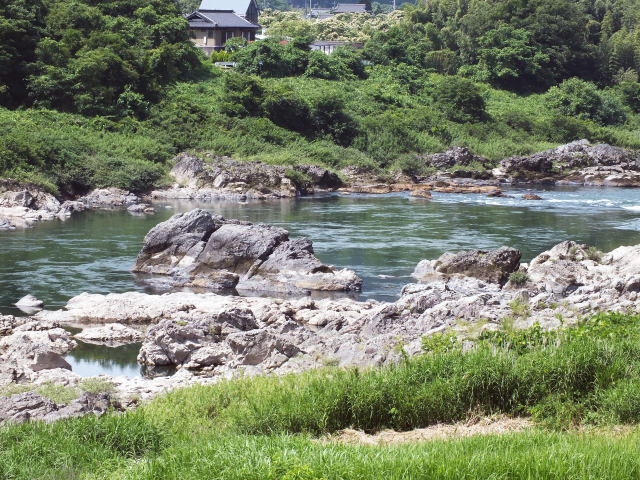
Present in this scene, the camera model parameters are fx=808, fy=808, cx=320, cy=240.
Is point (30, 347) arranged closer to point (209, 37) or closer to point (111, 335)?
point (111, 335)

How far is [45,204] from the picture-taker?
3891 centimetres

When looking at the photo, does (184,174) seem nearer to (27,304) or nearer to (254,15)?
(27,304)

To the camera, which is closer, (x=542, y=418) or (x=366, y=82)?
(x=542, y=418)

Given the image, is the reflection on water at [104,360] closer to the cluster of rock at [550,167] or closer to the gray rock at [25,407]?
the gray rock at [25,407]

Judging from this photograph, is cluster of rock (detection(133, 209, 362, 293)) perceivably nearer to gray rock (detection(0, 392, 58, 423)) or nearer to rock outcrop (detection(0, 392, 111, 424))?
rock outcrop (detection(0, 392, 111, 424))

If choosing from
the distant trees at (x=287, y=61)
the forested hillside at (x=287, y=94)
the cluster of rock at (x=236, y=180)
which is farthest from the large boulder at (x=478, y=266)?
the distant trees at (x=287, y=61)

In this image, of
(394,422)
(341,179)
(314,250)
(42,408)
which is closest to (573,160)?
(341,179)

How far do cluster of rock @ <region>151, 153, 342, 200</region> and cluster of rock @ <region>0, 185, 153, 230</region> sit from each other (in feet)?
8.92

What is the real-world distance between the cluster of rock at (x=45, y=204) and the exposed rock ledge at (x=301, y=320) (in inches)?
652

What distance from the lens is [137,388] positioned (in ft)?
45.0

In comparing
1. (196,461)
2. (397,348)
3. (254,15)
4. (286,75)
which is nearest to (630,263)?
(397,348)

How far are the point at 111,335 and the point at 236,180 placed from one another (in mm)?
29056

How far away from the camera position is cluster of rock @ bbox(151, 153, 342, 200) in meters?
45.7

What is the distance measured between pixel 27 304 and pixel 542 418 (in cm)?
1562
